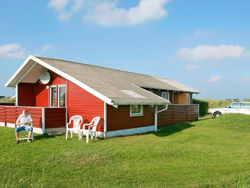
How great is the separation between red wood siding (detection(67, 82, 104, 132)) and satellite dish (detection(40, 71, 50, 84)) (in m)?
2.00

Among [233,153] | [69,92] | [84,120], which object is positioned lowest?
[233,153]

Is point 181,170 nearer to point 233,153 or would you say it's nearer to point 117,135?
point 233,153

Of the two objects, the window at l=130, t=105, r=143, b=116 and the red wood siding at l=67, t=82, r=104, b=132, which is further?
the window at l=130, t=105, r=143, b=116

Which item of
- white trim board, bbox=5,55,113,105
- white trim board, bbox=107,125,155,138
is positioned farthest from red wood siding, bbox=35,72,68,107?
white trim board, bbox=107,125,155,138

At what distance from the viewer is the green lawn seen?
592 centimetres

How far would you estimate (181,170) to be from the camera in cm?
693

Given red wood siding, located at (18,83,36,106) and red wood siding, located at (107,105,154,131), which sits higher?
red wood siding, located at (18,83,36,106)

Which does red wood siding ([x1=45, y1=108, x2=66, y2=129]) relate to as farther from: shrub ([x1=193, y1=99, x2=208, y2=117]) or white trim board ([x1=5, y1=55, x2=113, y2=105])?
shrub ([x1=193, y1=99, x2=208, y2=117])

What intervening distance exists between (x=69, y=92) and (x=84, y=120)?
1948 mm

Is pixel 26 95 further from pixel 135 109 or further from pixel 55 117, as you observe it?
pixel 135 109

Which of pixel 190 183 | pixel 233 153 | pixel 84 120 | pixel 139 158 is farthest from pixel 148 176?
pixel 84 120

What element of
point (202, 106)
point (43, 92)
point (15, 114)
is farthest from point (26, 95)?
point (202, 106)

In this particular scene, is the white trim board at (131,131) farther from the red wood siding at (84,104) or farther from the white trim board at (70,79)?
the white trim board at (70,79)

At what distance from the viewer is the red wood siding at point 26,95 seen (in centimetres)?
1567
